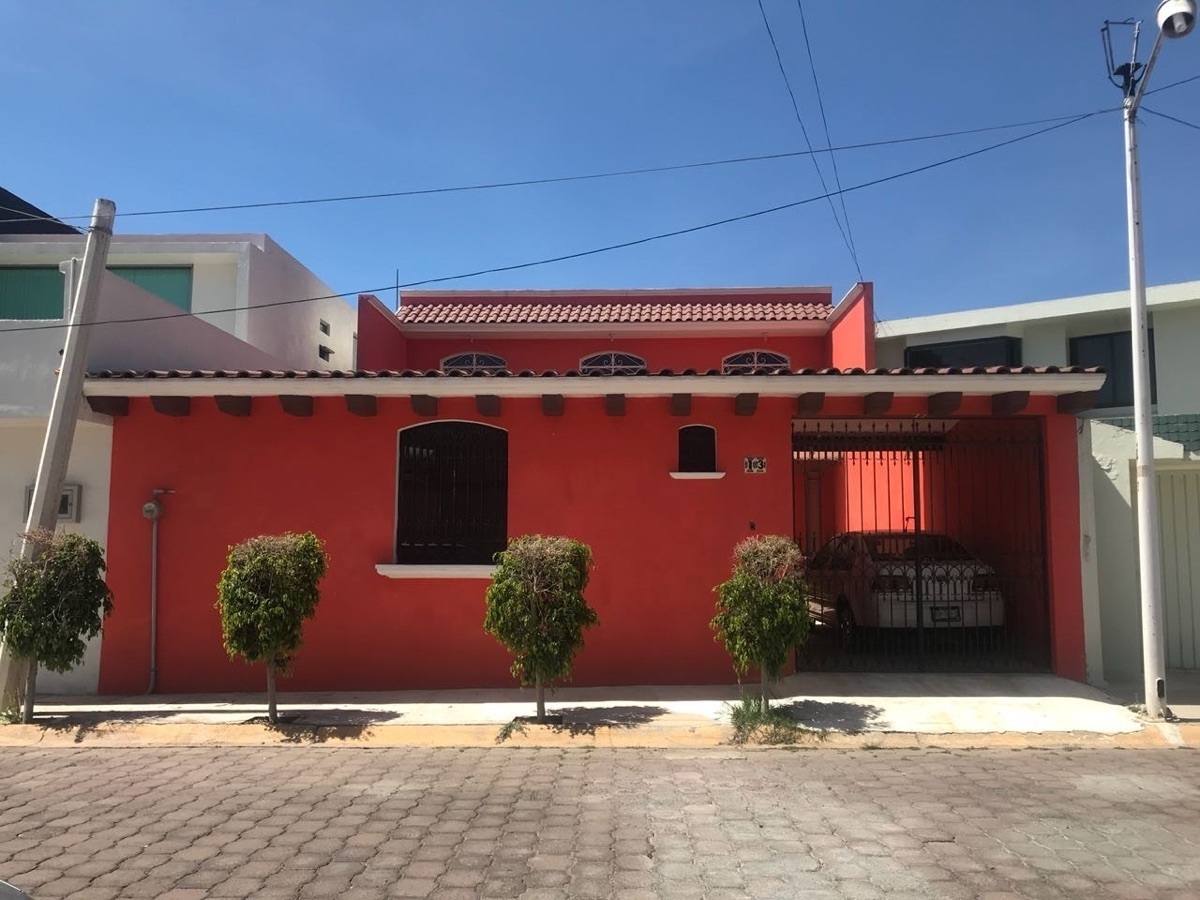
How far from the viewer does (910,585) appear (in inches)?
349

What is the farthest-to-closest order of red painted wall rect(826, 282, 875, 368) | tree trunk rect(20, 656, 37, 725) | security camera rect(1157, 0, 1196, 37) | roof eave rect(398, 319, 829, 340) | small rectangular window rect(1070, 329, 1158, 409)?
roof eave rect(398, 319, 829, 340) → small rectangular window rect(1070, 329, 1158, 409) → red painted wall rect(826, 282, 875, 368) → tree trunk rect(20, 656, 37, 725) → security camera rect(1157, 0, 1196, 37)

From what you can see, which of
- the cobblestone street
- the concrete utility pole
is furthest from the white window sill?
the concrete utility pole

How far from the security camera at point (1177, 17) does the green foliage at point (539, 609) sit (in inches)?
260

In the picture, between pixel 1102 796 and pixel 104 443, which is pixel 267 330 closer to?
pixel 104 443

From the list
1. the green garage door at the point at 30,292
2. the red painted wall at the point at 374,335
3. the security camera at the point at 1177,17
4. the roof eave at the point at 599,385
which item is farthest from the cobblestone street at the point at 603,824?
the red painted wall at the point at 374,335

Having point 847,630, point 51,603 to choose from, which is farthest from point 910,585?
point 51,603

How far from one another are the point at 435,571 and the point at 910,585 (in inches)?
202

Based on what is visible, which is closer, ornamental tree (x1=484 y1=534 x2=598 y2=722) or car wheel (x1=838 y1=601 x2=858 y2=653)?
ornamental tree (x1=484 y1=534 x2=598 y2=722)

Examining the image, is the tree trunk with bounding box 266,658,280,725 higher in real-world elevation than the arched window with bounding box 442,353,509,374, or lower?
lower

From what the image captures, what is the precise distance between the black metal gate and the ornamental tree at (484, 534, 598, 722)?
2.94 m

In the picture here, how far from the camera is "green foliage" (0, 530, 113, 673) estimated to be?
7.31 meters

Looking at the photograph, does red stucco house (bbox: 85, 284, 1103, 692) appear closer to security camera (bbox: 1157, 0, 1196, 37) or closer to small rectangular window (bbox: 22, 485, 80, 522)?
small rectangular window (bbox: 22, 485, 80, 522)

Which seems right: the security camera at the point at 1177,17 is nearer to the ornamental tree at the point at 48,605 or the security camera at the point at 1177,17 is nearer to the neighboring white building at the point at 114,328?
the neighboring white building at the point at 114,328

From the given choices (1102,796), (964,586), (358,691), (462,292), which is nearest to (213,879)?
(358,691)
